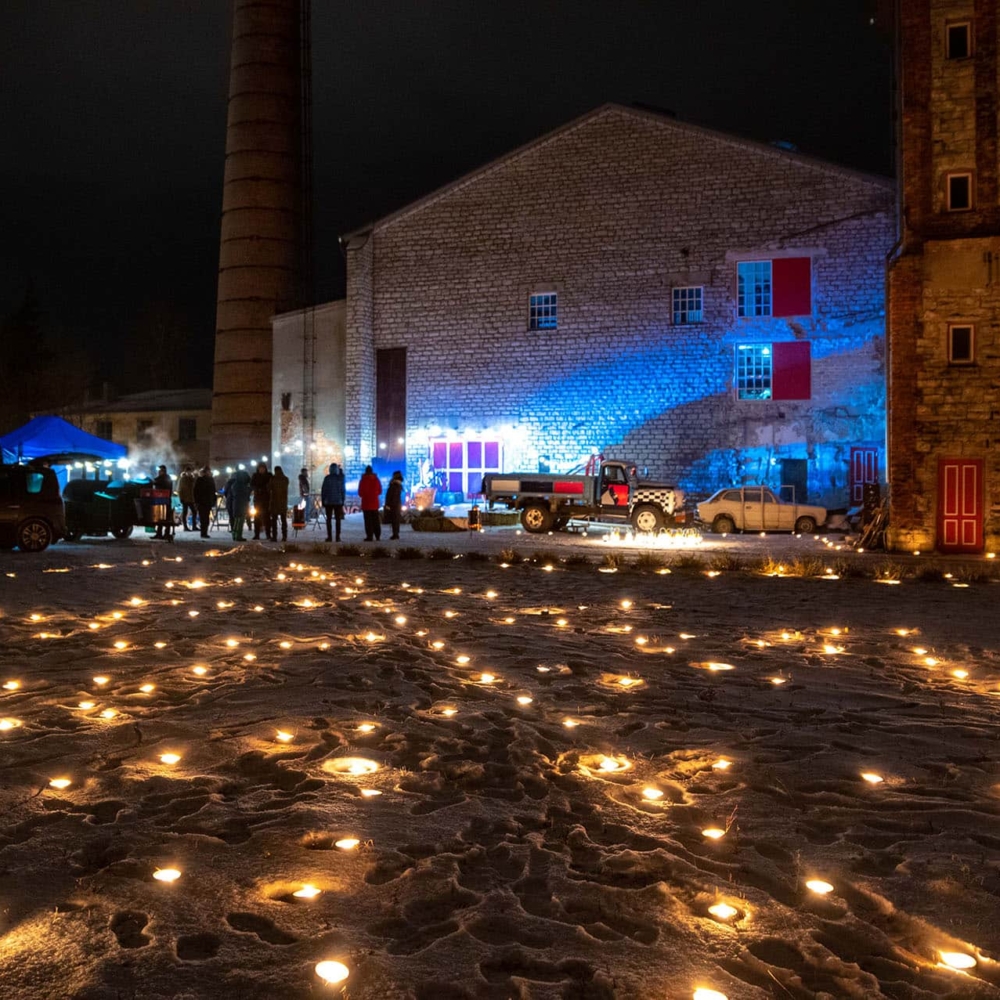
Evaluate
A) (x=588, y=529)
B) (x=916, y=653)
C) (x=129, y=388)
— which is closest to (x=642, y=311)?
(x=588, y=529)

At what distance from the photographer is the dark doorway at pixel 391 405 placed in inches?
1181

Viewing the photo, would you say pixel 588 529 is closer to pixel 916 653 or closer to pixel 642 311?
pixel 642 311

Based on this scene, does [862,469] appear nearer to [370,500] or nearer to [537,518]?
[537,518]

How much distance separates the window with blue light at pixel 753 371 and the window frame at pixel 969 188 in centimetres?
904

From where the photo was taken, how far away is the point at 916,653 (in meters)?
7.11

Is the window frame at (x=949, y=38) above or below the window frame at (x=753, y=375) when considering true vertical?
above

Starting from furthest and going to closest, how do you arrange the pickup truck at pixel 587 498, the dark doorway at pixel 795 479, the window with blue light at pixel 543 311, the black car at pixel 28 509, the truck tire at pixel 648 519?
the window with blue light at pixel 543 311
the dark doorway at pixel 795 479
the pickup truck at pixel 587 498
the truck tire at pixel 648 519
the black car at pixel 28 509

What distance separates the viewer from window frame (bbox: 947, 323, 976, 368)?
57.0 ft

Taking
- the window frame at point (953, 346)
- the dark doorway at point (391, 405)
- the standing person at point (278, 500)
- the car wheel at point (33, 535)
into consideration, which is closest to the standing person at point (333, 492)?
the standing person at point (278, 500)

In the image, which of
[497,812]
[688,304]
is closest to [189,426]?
[688,304]

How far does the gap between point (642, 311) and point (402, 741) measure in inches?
953

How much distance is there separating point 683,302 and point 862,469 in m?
7.01

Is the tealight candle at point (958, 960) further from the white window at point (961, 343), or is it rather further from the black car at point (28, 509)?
the white window at point (961, 343)

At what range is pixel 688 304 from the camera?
89.0 ft
